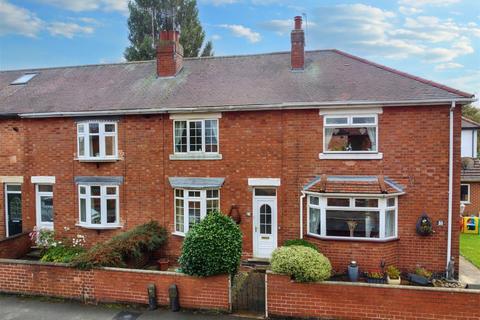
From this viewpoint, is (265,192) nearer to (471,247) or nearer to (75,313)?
(75,313)

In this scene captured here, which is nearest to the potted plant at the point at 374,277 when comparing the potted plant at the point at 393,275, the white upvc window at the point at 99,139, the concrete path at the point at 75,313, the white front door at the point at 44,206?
the potted plant at the point at 393,275

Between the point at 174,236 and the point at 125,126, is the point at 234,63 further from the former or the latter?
the point at 174,236

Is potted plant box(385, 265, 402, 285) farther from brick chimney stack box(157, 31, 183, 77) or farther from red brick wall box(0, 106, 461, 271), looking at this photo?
brick chimney stack box(157, 31, 183, 77)

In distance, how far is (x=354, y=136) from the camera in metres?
11.4

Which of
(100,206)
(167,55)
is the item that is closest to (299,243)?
(100,206)

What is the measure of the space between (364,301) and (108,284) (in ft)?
20.8

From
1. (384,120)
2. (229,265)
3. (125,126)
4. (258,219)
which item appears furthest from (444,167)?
(125,126)

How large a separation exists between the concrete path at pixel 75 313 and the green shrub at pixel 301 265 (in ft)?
5.74

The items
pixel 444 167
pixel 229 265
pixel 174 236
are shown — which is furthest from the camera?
pixel 174 236

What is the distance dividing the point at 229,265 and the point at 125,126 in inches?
291

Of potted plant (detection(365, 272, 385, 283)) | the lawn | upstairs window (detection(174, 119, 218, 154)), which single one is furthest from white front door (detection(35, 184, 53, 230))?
the lawn

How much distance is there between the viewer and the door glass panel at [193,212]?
12625 mm

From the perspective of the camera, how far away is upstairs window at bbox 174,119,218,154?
41.0 feet

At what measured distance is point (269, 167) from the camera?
473 inches
